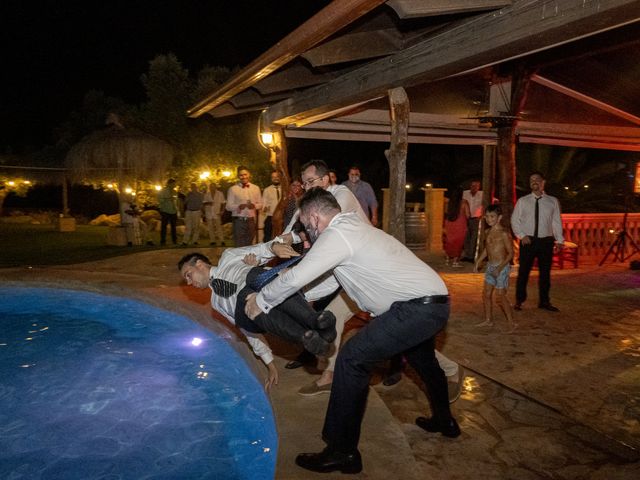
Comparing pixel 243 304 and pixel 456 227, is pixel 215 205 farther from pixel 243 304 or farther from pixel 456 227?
pixel 243 304

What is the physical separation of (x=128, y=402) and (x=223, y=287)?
213cm

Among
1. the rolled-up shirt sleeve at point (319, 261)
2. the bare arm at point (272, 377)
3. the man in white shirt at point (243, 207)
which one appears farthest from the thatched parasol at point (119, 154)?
the rolled-up shirt sleeve at point (319, 261)

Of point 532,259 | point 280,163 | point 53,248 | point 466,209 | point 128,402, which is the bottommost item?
point 128,402

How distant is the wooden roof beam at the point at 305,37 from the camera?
4.26m

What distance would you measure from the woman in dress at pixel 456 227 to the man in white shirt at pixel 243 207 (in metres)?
4.36

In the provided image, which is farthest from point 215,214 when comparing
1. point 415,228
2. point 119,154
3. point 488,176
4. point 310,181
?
point 310,181

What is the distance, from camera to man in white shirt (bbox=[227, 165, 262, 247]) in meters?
10.7

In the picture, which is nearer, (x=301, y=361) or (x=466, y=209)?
(x=301, y=361)

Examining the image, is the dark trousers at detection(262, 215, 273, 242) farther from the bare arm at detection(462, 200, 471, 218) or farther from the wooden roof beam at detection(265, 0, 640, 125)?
the bare arm at detection(462, 200, 471, 218)

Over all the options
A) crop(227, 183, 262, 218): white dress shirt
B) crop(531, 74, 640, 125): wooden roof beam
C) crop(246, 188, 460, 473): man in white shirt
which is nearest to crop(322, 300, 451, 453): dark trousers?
crop(246, 188, 460, 473): man in white shirt

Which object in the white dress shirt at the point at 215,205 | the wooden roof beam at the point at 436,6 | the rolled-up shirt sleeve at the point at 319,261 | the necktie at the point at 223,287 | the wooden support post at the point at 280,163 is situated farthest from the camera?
the white dress shirt at the point at 215,205

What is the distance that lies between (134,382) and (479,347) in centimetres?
389

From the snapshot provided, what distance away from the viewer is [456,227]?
10758mm

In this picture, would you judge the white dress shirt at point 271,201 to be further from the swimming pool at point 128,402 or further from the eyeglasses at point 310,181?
the eyeglasses at point 310,181
